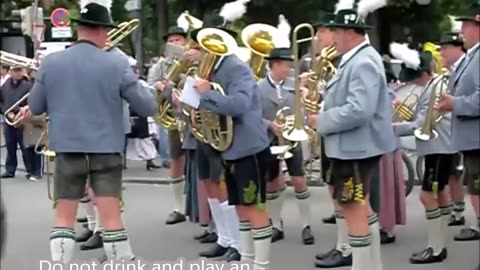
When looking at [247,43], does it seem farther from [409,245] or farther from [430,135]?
[409,245]

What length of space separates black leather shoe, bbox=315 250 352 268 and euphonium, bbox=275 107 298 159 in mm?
897

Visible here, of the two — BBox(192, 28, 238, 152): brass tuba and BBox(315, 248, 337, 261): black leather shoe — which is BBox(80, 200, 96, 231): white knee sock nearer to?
BBox(315, 248, 337, 261): black leather shoe

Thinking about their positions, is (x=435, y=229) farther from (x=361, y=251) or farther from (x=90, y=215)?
(x=90, y=215)

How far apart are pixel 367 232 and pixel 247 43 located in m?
2.26

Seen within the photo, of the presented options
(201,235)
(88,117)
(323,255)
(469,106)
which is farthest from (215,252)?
(469,106)

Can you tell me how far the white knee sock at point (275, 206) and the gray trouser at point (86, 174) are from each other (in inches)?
106

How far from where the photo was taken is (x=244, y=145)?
6.81 metres

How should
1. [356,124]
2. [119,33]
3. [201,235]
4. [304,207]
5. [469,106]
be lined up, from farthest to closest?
[201,235] < [304,207] < [119,33] < [469,106] < [356,124]

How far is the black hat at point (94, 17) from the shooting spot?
6.36 meters

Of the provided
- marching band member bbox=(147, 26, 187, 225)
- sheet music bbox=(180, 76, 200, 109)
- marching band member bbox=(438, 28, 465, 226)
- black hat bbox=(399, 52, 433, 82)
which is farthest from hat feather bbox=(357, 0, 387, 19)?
marching band member bbox=(147, 26, 187, 225)

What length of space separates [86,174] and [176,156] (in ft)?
11.5

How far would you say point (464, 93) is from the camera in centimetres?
638

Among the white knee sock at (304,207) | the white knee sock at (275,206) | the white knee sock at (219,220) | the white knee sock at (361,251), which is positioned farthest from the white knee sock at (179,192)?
the white knee sock at (361,251)

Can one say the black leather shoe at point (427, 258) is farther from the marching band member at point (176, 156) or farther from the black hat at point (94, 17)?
the black hat at point (94, 17)
